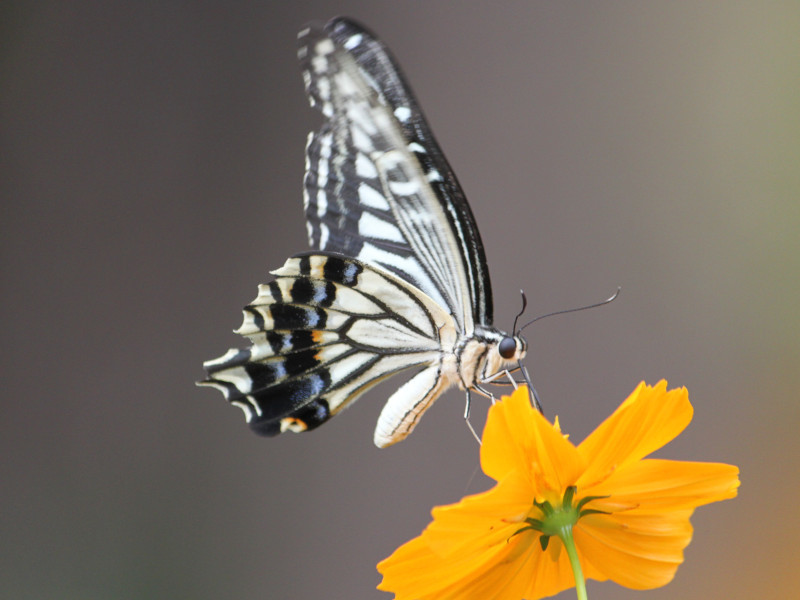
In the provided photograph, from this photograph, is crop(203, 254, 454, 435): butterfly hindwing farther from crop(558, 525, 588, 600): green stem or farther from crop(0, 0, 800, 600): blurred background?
crop(0, 0, 800, 600): blurred background

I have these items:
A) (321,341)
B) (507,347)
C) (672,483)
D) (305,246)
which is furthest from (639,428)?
(305,246)

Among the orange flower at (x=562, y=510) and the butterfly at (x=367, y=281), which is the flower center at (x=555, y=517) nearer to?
the orange flower at (x=562, y=510)

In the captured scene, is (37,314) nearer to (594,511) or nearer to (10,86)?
(10,86)

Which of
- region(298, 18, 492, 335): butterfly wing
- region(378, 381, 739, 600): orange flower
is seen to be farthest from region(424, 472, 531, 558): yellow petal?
region(298, 18, 492, 335): butterfly wing

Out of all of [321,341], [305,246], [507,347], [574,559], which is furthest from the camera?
[305,246]

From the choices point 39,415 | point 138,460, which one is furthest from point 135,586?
point 39,415

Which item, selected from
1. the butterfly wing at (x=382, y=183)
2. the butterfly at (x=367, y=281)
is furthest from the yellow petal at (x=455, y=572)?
the butterfly wing at (x=382, y=183)

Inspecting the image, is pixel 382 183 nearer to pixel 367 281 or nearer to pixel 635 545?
pixel 367 281
